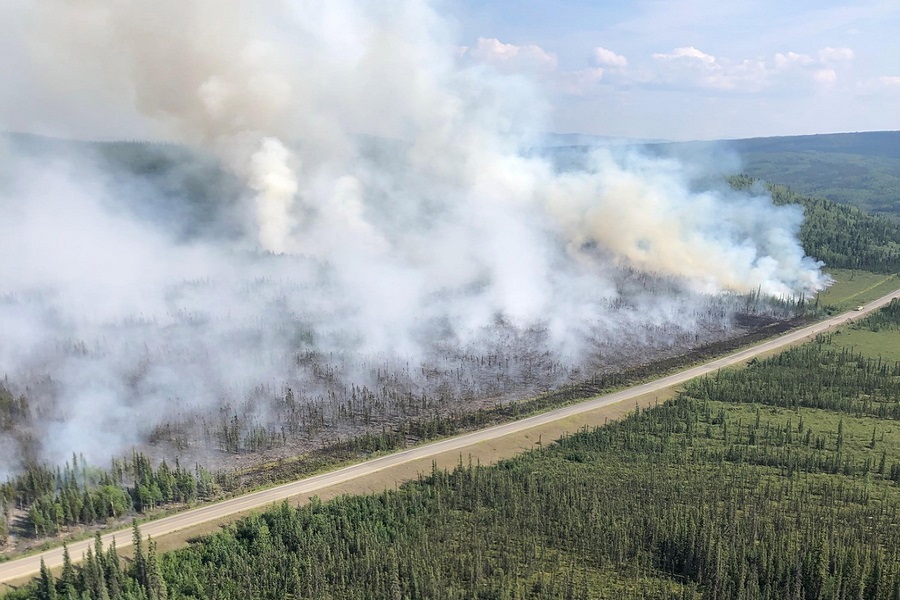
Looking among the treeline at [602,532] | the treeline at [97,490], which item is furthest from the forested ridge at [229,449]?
the treeline at [602,532]

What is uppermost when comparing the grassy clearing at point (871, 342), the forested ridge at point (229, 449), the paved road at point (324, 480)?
the forested ridge at point (229, 449)

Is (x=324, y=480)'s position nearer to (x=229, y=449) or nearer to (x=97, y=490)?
(x=229, y=449)

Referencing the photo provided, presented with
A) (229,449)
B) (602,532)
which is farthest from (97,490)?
(602,532)

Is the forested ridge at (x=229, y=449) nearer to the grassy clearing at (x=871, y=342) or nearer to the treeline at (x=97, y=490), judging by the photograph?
the treeline at (x=97, y=490)

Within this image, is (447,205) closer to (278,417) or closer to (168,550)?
(278,417)

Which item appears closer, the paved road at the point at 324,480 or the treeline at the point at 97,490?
the paved road at the point at 324,480

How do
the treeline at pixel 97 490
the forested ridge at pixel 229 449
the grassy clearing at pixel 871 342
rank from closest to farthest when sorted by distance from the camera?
the treeline at pixel 97 490
the forested ridge at pixel 229 449
the grassy clearing at pixel 871 342
